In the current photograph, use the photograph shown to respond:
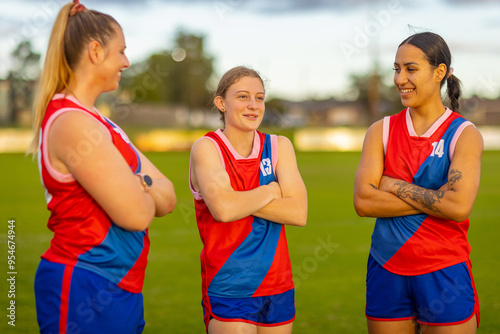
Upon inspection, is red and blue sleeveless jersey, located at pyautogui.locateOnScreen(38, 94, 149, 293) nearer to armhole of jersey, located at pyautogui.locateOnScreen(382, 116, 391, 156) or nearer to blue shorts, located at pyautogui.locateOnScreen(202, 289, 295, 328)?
blue shorts, located at pyautogui.locateOnScreen(202, 289, 295, 328)

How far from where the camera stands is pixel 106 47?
7.51 ft

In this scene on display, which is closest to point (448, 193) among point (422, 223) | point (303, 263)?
point (422, 223)

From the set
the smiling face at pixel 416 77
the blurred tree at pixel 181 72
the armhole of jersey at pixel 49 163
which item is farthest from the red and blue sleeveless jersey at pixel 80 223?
the blurred tree at pixel 181 72

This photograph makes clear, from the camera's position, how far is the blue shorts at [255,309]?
288 centimetres

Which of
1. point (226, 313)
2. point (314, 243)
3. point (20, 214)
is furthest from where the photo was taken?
point (20, 214)

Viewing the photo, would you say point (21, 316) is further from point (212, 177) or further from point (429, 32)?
point (429, 32)

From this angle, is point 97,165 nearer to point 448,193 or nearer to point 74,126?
point 74,126

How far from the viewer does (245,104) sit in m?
3.13

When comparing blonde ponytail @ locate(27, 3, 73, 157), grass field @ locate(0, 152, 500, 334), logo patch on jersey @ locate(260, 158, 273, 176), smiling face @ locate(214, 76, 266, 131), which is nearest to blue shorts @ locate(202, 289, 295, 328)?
logo patch on jersey @ locate(260, 158, 273, 176)

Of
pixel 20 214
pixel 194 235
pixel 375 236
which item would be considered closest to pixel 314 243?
pixel 194 235

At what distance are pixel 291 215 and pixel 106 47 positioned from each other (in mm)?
1456

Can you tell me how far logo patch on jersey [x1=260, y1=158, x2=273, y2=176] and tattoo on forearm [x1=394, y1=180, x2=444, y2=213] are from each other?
2.52 ft

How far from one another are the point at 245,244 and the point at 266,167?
501 mm

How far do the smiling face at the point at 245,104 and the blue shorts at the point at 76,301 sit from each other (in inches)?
50.6
